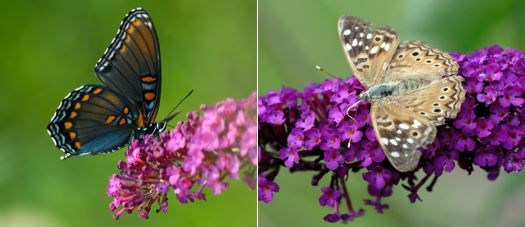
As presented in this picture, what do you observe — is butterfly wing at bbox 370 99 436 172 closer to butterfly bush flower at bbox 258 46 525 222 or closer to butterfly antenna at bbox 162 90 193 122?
butterfly bush flower at bbox 258 46 525 222

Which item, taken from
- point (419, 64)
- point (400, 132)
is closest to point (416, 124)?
point (400, 132)

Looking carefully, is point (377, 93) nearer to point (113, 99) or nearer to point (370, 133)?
point (370, 133)

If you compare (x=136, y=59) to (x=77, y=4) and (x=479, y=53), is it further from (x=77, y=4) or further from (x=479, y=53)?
(x=479, y=53)

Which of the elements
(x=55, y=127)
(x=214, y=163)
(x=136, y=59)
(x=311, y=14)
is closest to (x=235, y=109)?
(x=214, y=163)

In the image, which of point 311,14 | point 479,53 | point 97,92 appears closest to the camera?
point 97,92

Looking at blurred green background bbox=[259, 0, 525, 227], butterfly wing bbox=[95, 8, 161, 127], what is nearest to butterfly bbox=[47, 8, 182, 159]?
butterfly wing bbox=[95, 8, 161, 127]

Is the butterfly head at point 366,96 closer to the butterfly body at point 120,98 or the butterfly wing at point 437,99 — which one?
the butterfly wing at point 437,99

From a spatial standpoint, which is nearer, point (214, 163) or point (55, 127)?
point (214, 163)
